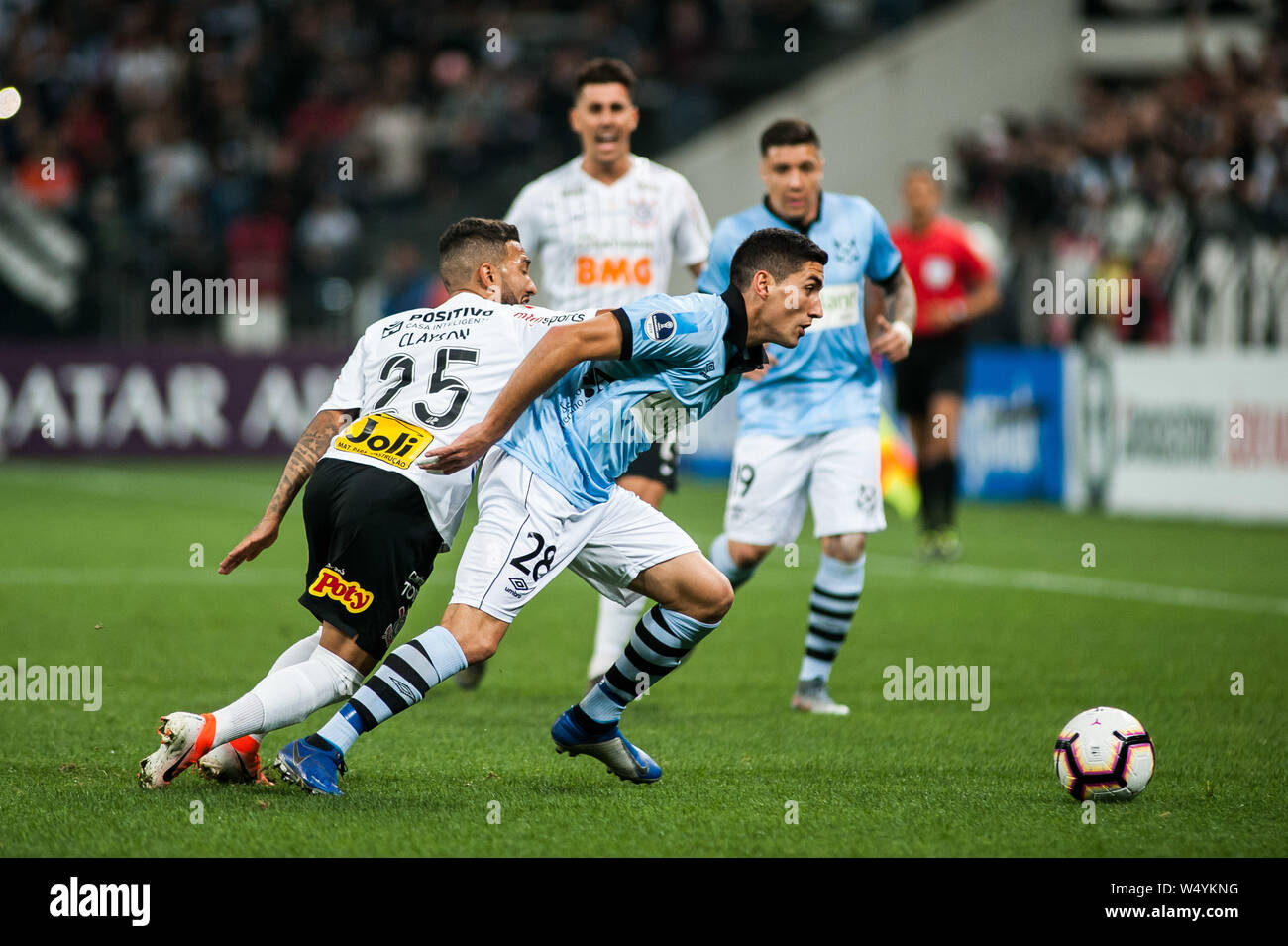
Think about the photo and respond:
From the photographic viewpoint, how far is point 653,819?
5148 millimetres

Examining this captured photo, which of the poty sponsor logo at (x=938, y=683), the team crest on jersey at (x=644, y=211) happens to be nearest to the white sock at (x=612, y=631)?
the poty sponsor logo at (x=938, y=683)

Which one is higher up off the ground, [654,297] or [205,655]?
[654,297]

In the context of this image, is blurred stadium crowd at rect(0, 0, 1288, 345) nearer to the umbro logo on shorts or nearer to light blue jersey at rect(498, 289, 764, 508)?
the umbro logo on shorts

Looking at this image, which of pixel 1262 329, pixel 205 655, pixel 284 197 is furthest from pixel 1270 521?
pixel 284 197

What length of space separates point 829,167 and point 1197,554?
11.3 m

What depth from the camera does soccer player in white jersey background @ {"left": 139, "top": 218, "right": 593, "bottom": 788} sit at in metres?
5.28

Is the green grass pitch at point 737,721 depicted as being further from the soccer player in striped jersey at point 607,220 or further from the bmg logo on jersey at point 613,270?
the bmg logo on jersey at point 613,270

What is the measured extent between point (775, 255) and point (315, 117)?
19.2m

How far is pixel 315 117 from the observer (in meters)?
23.6

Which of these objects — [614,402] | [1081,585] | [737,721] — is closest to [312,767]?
[614,402]

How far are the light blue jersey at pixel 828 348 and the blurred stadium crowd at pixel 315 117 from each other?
1308cm

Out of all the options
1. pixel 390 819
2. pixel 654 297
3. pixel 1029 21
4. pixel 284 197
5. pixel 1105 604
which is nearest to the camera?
pixel 390 819

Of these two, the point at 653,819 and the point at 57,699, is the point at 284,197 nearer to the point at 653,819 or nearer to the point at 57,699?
the point at 57,699

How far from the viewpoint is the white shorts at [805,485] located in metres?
7.30
